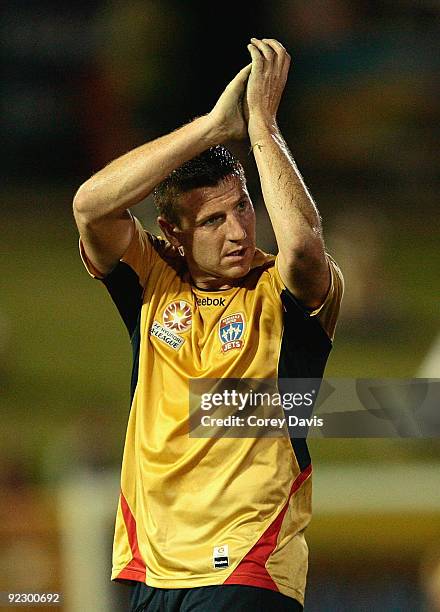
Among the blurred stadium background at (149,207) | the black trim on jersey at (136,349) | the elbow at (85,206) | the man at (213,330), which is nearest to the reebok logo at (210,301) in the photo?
the man at (213,330)

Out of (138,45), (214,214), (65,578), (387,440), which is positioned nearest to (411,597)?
(387,440)

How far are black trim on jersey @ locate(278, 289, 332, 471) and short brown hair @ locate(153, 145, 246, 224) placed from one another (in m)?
0.21

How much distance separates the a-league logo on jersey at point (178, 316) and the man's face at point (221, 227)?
0.23 feet

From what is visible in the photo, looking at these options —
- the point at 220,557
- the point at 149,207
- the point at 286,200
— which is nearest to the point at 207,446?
the point at 220,557

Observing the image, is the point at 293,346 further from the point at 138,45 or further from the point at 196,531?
the point at 138,45

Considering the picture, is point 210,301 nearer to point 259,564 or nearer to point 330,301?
point 330,301

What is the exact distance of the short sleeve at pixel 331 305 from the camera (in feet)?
5.14

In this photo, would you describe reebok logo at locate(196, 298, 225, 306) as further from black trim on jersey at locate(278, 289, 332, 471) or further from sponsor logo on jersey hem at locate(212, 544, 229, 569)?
sponsor logo on jersey hem at locate(212, 544, 229, 569)

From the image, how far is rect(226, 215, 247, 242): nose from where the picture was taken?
5.26 feet

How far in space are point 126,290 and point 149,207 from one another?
1.36 feet

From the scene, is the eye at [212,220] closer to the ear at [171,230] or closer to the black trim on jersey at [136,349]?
the ear at [171,230]

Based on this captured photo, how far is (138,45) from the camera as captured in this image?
2264 millimetres

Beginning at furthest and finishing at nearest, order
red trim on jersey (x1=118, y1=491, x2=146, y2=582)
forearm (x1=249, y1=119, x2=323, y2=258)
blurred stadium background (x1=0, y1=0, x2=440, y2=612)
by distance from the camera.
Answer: blurred stadium background (x1=0, y1=0, x2=440, y2=612), red trim on jersey (x1=118, y1=491, x2=146, y2=582), forearm (x1=249, y1=119, x2=323, y2=258)

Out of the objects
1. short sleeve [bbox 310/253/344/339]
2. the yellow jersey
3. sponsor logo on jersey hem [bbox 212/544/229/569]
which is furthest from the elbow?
sponsor logo on jersey hem [bbox 212/544/229/569]
